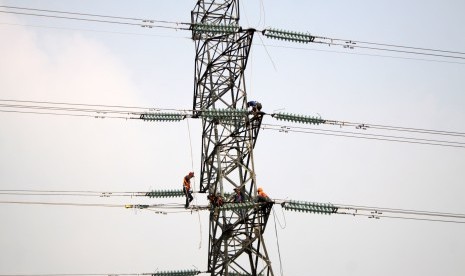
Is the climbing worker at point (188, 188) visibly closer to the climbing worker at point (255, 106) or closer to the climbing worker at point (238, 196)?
the climbing worker at point (238, 196)

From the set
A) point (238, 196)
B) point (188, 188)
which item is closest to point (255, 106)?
point (238, 196)

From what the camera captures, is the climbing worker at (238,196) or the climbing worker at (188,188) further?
the climbing worker at (188,188)

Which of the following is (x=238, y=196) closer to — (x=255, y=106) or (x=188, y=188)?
(x=188, y=188)

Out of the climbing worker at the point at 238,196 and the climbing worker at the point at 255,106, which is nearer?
the climbing worker at the point at 238,196

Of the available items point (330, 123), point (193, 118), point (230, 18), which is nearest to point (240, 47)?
point (230, 18)

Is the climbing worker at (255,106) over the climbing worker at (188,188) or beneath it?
over

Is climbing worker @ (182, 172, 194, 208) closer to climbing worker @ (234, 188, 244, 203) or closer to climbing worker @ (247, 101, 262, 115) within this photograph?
climbing worker @ (234, 188, 244, 203)

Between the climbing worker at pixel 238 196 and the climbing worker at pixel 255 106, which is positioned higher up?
the climbing worker at pixel 255 106

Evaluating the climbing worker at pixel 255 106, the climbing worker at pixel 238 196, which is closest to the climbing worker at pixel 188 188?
the climbing worker at pixel 238 196

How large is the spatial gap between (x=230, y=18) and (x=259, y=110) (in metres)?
4.22

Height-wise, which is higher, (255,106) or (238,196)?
(255,106)

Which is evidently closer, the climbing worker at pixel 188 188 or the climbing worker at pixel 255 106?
the climbing worker at pixel 255 106

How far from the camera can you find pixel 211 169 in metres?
17.8

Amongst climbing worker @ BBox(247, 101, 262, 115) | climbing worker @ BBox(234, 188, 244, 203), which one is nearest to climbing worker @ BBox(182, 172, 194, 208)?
climbing worker @ BBox(234, 188, 244, 203)
